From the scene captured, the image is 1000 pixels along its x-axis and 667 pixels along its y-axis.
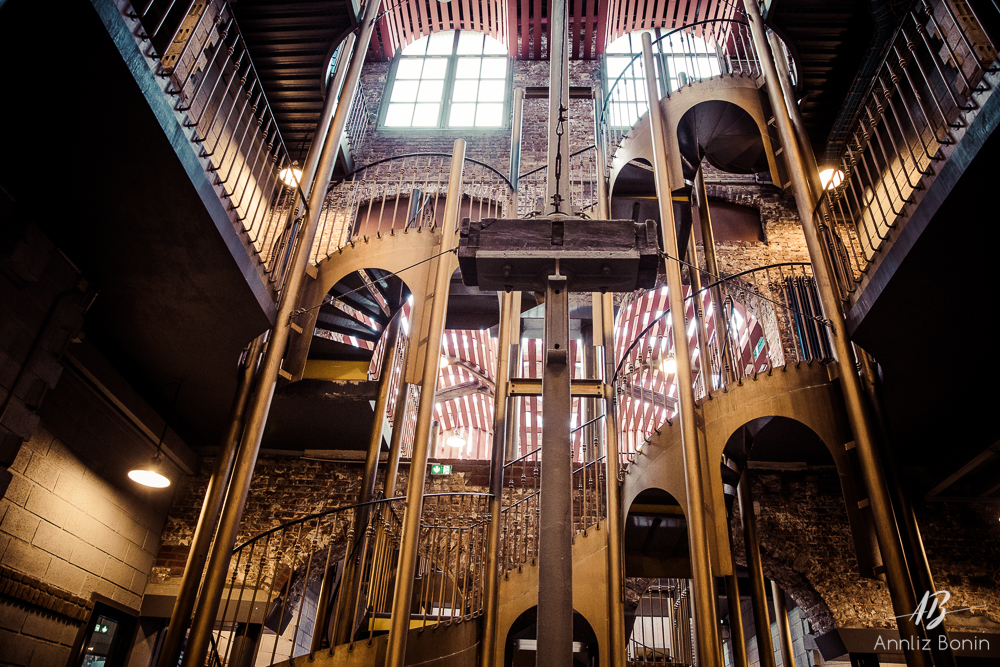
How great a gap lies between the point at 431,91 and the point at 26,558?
1053 cm

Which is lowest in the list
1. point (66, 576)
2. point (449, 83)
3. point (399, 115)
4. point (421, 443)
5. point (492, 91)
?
point (66, 576)

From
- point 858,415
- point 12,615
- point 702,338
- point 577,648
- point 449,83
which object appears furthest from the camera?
point 449,83

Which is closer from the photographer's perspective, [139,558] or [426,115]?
[139,558]

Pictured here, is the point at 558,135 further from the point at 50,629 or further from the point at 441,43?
the point at 441,43

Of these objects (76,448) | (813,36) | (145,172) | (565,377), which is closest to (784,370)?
(565,377)

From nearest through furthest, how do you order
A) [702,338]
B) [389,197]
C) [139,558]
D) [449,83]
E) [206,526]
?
[206,526] → [702,338] → [139,558] → [389,197] → [449,83]

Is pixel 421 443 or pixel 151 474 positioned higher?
pixel 421 443

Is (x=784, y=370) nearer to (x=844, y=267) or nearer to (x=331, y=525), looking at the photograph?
(x=844, y=267)

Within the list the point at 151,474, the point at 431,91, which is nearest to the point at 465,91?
the point at 431,91

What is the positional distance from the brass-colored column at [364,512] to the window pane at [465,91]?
6514 millimetres

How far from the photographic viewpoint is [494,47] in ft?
45.3

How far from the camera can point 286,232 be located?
616cm

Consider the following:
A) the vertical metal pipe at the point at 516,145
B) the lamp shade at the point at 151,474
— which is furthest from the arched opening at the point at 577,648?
the vertical metal pipe at the point at 516,145

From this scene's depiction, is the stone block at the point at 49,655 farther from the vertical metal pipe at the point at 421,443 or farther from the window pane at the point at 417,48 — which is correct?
the window pane at the point at 417,48
